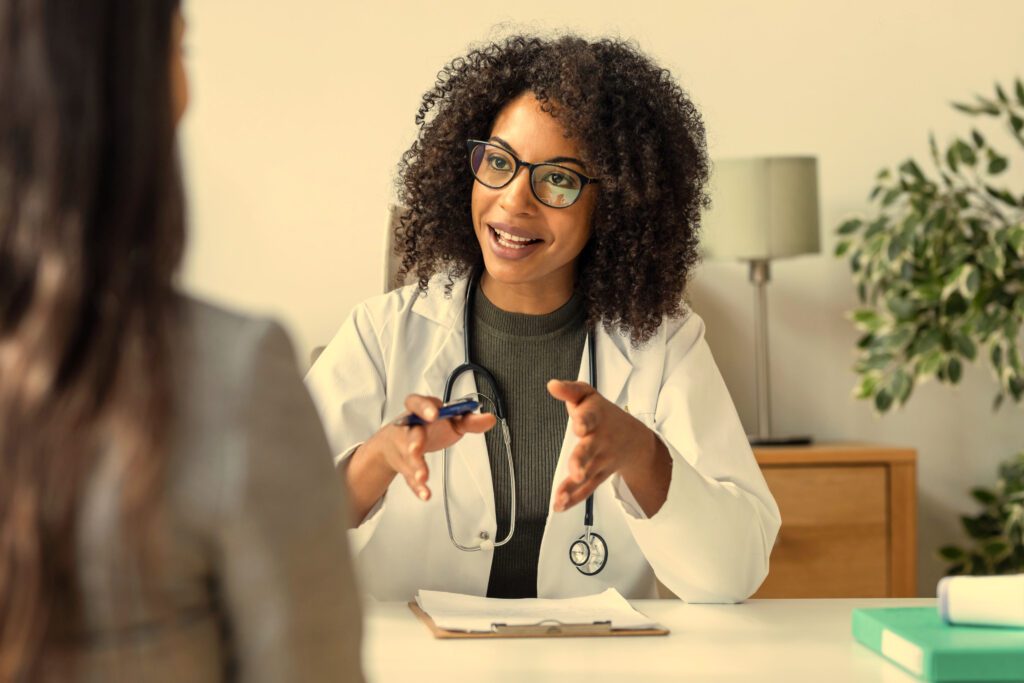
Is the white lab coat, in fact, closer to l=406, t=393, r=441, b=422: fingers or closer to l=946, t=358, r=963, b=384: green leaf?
l=406, t=393, r=441, b=422: fingers

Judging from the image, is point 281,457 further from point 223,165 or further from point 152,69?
point 223,165

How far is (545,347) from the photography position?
6.69 ft

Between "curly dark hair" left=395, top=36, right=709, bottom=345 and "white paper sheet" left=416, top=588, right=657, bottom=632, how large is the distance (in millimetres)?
579

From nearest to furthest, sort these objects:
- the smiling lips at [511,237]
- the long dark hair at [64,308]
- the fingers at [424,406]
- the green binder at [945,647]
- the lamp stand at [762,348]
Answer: the long dark hair at [64,308] < the green binder at [945,647] < the fingers at [424,406] < the smiling lips at [511,237] < the lamp stand at [762,348]

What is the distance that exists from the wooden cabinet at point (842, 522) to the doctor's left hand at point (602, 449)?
1576mm

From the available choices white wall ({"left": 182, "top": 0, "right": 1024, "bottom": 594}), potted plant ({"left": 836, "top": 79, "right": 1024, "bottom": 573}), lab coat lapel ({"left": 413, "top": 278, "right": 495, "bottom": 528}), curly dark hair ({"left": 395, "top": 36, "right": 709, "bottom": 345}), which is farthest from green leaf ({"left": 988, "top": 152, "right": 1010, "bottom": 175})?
lab coat lapel ({"left": 413, "top": 278, "right": 495, "bottom": 528})

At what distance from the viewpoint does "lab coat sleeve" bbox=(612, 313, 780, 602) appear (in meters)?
1.65

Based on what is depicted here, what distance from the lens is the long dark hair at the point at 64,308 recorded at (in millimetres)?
571

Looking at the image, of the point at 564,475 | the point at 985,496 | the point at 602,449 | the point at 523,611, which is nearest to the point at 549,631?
the point at 523,611

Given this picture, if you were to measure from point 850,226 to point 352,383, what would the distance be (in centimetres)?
195

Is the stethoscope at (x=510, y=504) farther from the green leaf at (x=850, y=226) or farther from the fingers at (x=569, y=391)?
the green leaf at (x=850, y=226)

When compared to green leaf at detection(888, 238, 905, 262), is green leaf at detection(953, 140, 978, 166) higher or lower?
higher

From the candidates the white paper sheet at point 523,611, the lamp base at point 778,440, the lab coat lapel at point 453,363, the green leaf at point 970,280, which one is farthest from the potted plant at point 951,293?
the white paper sheet at point 523,611

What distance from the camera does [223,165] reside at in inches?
137
